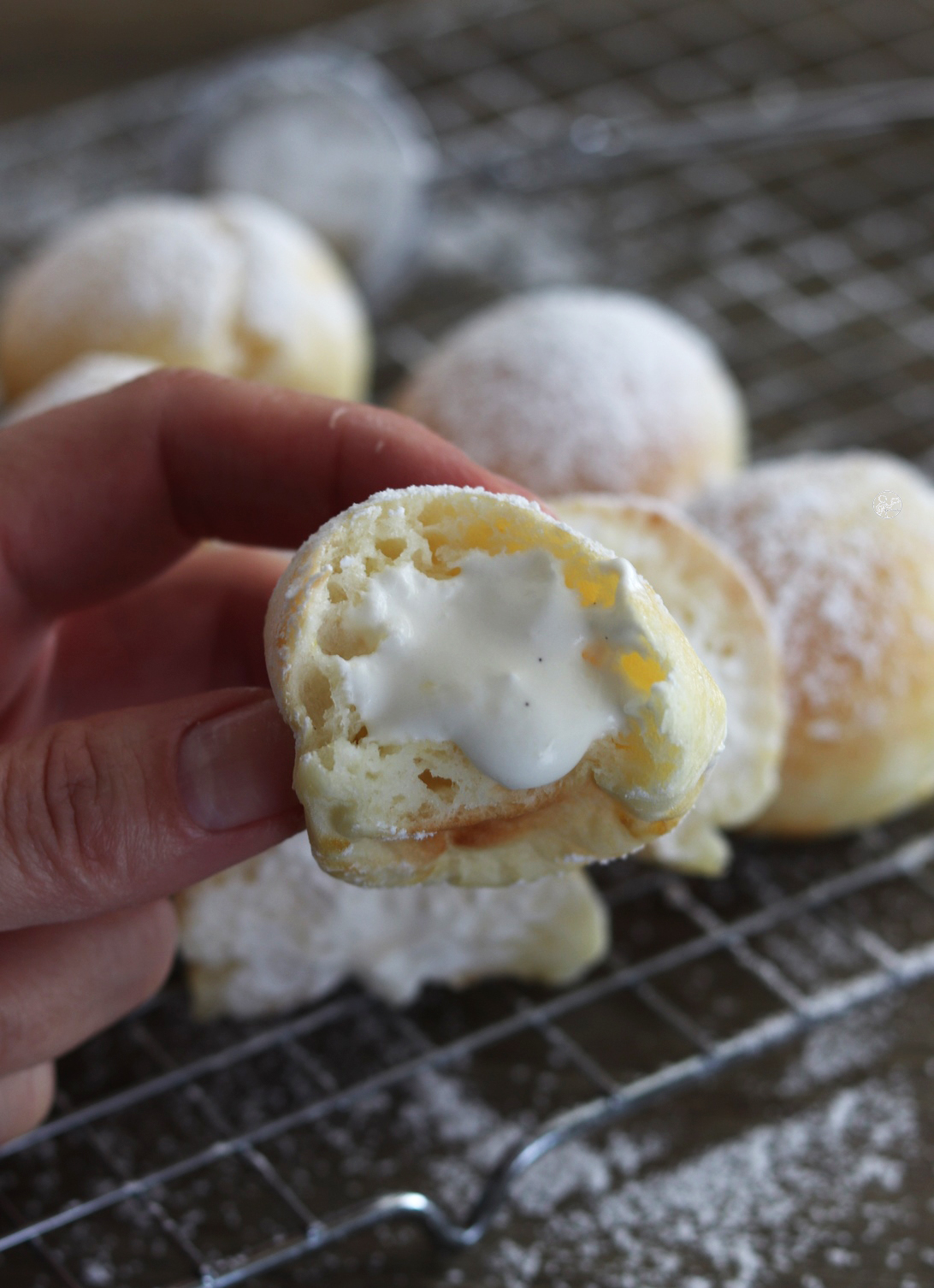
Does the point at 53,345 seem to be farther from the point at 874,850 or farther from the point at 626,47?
the point at 626,47

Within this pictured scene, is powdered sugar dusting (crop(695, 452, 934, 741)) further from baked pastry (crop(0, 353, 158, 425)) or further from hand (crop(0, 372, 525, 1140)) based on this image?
baked pastry (crop(0, 353, 158, 425))

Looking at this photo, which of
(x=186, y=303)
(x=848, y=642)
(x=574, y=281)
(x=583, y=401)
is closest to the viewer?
(x=848, y=642)

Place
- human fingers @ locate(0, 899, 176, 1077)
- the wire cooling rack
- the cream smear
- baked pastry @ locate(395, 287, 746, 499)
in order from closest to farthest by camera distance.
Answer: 1. the cream smear
2. human fingers @ locate(0, 899, 176, 1077)
3. the wire cooling rack
4. baked pastry @ locate(395, 287, 746, 499)

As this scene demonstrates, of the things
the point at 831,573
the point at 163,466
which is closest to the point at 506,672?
the point at 163,466

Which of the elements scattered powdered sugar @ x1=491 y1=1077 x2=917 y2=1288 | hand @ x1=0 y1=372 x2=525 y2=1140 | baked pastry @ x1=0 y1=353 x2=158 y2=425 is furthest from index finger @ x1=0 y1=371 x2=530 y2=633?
scattered powdered sugar @ x1=491 y1=1077 x2=917 y2=1288

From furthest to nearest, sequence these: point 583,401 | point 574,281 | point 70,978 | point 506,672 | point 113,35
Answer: point 113,35, point 574,281, point 583,401, point 70,978, point 506,672

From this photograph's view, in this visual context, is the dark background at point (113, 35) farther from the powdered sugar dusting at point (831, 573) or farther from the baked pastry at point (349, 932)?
the baked pastry at point (349, 932)

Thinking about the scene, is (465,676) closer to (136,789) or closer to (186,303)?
(136,789)
